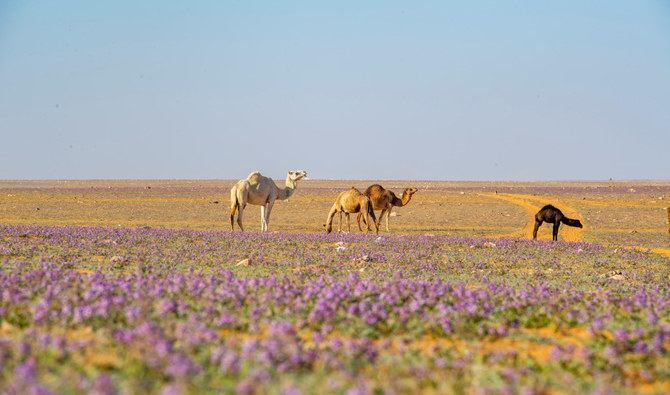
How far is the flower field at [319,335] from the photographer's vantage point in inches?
190

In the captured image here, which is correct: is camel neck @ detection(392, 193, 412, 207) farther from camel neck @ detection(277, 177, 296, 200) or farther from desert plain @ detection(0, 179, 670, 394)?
desert plain @ detection(0, 179, 670, 394)

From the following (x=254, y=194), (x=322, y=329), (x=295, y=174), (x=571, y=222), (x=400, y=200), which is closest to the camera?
(x=322, y=329)

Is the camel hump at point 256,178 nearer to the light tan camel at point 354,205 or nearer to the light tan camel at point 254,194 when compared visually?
the light tan camel at point 254,194

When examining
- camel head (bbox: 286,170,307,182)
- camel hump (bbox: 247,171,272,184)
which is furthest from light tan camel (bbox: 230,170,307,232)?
camel head (bbox: 286,170,307,182)

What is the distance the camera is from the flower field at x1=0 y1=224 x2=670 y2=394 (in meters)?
4.82

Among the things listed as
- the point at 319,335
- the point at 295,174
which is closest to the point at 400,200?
the point at 295,174

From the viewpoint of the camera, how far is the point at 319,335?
6.29m

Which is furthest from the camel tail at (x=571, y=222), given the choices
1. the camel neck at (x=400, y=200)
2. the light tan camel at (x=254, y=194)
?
the light tan camel at (x=254, y=194)

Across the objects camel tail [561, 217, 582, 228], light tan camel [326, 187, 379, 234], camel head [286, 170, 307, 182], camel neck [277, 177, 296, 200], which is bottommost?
camel tail [561, 217, 582, 228]

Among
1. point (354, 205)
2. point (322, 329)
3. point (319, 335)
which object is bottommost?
point (322, 329)

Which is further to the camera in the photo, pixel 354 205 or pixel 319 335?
pixel 354 205

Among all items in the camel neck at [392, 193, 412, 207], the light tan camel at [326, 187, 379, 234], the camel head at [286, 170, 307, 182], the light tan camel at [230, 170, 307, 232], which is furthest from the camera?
the camel neck at [392, 193, 412, 207]

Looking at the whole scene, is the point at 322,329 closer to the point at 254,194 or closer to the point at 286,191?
the point at 254,194

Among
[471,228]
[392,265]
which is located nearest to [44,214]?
Answer: [471,228]
